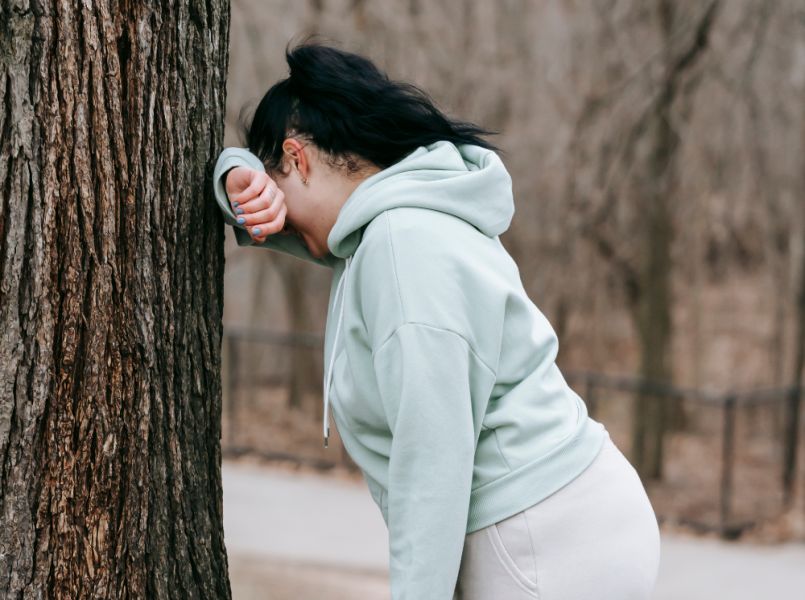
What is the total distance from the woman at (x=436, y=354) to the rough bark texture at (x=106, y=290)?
158mm

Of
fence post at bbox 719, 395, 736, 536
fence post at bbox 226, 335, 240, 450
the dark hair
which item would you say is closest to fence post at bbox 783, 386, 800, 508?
fence post at bbox 719, 395, 736, 536

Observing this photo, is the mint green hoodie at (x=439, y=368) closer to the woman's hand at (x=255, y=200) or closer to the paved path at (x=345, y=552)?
the woman's hand at (x=255, y=200)

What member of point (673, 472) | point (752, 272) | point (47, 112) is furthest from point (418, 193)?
point (752, 272)

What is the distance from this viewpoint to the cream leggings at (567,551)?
7.00 feet

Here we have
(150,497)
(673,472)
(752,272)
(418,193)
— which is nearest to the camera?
(418,193)

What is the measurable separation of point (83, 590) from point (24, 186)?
2.58ft

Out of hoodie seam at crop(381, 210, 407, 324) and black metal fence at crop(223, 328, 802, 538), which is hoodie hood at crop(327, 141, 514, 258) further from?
black metal fence at crop(223, 328, 802, 538)

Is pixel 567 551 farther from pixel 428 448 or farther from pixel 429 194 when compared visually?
pixel 429 194

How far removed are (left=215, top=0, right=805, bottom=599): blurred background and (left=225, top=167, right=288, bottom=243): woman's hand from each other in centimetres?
510

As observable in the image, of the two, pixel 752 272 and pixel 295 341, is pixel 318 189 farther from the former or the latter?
pixel 752 272

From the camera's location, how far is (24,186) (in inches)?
81.2

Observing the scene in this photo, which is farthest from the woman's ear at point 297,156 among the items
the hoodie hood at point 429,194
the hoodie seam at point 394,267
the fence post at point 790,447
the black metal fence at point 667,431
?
the fence post at point 790,447

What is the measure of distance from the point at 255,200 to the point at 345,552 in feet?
17.3

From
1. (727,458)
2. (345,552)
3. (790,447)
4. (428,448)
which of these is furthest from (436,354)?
(790,447)
